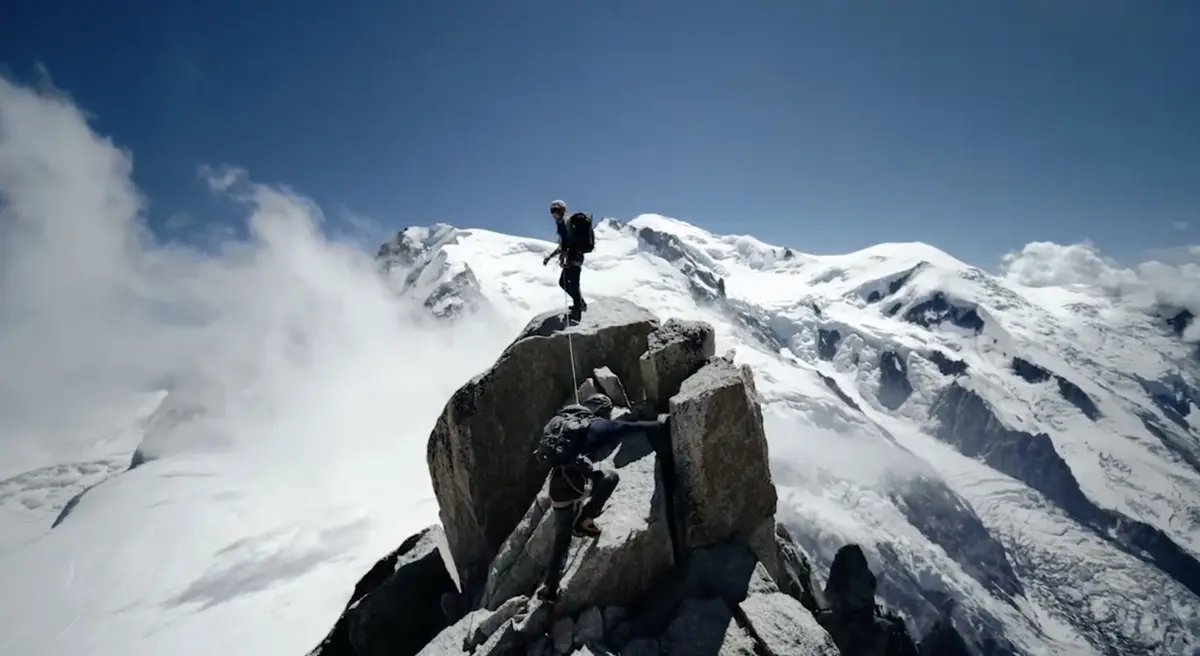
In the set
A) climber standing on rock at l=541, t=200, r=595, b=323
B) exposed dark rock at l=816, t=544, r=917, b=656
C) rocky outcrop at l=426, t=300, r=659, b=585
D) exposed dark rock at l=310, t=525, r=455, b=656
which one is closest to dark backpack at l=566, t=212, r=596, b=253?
climber standing on rock at l=541, t=200, r=595, b=323

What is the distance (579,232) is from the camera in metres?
18.8

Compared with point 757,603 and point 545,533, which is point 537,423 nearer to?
point 545,533

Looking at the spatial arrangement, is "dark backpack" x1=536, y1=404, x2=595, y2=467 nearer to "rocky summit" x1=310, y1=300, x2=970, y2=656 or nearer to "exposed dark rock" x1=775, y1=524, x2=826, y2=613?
"rocky summit" x1=310, y1=300, x2=970, y2=656

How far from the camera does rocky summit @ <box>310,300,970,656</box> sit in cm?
1152

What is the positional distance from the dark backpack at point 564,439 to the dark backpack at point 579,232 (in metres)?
6.21

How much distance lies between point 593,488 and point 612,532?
1.34 metres

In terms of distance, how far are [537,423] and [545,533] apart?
4532 mm

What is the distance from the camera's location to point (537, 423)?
17.5 m

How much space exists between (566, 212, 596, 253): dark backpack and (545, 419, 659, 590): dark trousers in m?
6.14

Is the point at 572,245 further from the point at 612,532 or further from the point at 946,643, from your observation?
the point at 946,643

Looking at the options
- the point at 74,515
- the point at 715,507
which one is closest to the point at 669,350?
the point at 715,507

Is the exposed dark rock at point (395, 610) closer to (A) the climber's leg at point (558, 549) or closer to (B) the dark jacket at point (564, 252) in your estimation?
(A) the climber's leg at point (558, 549)

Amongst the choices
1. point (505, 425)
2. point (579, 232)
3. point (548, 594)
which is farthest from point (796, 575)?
point (579, 232)

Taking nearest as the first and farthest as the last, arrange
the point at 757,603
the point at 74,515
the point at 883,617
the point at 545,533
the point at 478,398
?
the point at 757,603 → the point at 545,533 → the point at 478,398 → the point at 883,617 → the point at 74,515
